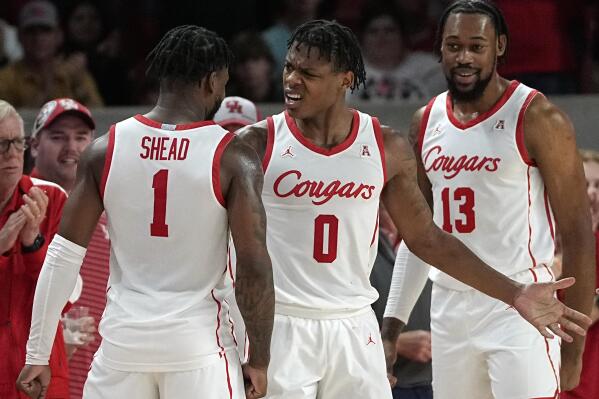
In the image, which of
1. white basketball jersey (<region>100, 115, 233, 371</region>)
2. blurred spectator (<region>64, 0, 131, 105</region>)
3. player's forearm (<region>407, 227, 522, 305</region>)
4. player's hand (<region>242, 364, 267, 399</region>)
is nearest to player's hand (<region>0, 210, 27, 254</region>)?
white basketball jersey (<region>100, 115, 233, 371</region>)

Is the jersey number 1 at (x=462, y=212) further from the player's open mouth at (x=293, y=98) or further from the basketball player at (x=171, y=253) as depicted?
the basketball player at (x=171, y=253)

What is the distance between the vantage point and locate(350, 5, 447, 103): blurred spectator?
9477mm

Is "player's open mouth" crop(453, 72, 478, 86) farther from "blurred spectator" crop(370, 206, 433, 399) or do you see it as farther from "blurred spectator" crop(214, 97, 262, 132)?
"blurred spectator" crop(214, 97, 262, 132)

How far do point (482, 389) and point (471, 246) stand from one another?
1.94ft

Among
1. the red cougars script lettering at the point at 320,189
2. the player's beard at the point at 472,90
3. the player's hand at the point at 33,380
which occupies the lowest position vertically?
the player's hand at the point at 33,380

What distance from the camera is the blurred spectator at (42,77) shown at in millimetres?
8938

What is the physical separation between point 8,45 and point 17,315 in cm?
469

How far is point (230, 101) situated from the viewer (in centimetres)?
681

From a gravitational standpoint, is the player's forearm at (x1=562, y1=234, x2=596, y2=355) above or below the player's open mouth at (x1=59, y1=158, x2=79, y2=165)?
below

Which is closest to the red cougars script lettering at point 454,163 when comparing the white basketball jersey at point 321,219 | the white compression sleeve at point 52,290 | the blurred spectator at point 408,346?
the white basketball jersey at point 321,219

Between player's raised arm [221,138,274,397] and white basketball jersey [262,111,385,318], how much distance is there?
1.55 feet

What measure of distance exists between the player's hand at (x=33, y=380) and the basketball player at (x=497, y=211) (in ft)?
5.27

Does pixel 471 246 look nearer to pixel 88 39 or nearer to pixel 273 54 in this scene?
pixel 273 54

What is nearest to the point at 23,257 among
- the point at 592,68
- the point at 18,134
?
the point at 18,134
